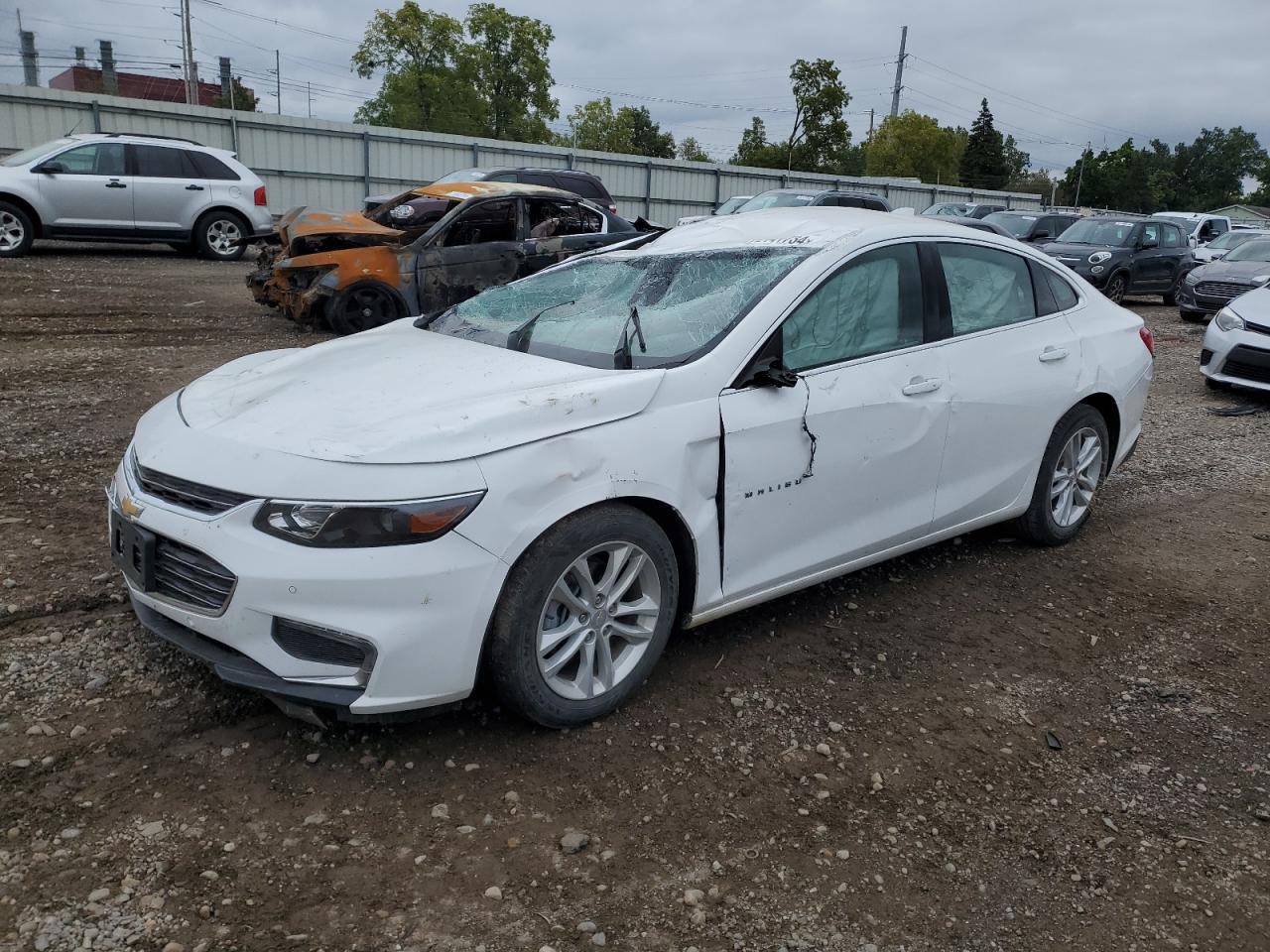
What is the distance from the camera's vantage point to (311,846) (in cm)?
271

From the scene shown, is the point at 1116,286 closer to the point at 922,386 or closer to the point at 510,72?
the point at 922,386

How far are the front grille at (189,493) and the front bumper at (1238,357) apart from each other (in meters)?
9.23

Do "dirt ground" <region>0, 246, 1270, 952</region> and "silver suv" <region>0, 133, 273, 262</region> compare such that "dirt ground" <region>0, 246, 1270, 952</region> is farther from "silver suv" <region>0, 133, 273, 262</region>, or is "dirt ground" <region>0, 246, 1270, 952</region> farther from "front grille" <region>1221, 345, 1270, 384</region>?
"silver suv" <region>0, 133, 273, 262</region>

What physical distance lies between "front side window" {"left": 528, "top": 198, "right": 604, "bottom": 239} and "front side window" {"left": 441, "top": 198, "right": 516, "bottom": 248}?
26cm

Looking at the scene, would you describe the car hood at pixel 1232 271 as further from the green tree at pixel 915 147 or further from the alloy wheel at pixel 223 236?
the green tree at pixel 915 147

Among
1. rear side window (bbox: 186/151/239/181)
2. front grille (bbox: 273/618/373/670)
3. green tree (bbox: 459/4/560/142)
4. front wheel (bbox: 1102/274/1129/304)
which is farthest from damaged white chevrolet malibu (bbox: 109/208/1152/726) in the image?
green tree (bbox: 459/4/560/142)

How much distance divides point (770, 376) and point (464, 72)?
209 feet

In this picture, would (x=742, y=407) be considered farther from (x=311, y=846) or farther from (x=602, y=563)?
(x=311, y=846)

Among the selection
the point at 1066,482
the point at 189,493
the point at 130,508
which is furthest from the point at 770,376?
the point at 1066,482

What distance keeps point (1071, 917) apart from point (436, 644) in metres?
1.83

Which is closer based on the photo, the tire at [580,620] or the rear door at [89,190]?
the tire at [580,620]

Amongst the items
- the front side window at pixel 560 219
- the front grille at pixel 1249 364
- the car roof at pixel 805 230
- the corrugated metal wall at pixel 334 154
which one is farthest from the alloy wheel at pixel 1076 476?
the corrugated metal wall at pixel 334 154

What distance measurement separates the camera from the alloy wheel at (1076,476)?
4961 mm

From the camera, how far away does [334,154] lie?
25.0 m
